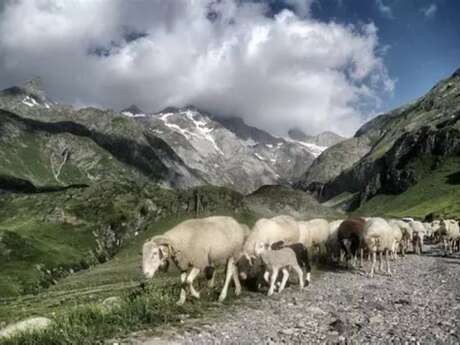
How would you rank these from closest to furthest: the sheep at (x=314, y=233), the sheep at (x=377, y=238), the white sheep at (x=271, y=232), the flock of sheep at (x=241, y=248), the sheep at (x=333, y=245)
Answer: the flock of sheep at (x=241, y=248)
the white sheep at (x=271, y=232)
the sheep at (x=377, y=238)
the sheep at (x=333, y=245)
the sheep at (x=314, y=233)

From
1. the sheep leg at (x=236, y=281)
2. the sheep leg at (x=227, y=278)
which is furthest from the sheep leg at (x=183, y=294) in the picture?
the sheep leg at (x=236, y=281)

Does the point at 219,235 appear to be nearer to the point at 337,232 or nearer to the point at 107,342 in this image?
the point at 107,342

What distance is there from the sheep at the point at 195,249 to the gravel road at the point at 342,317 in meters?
2.19

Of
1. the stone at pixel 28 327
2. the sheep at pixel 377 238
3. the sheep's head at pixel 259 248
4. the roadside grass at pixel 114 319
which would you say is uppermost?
the sheep at pixel 377 238

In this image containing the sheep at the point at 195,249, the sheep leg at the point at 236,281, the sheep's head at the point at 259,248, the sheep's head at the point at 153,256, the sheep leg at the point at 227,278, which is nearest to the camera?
the sheep's head at the point at 153,256

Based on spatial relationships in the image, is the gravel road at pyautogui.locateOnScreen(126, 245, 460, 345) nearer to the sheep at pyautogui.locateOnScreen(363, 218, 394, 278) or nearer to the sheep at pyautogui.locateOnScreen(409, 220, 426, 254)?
the sheep at pyautogui.locateOnScreen(363, 218, 394, 278)

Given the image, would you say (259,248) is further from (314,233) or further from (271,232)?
(314,233)

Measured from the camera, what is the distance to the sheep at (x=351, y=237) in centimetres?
3669

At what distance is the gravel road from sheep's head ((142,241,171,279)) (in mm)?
3432

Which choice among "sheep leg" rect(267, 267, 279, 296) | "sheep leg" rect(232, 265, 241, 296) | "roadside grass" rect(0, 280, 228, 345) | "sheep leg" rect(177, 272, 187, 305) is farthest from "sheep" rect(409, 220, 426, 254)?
"roadside grass" rect(0, 280, 228, 345)

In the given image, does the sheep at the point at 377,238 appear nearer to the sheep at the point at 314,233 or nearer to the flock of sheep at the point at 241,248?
the flock of sheep at the point at 241,248

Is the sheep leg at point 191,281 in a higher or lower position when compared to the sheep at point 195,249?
lower

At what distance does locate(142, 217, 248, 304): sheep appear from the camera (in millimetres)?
21438

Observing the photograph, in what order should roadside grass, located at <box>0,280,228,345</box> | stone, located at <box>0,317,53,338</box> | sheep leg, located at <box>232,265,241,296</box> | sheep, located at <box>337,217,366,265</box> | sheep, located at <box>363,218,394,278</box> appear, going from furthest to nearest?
sheep, located at <box>337,217,366,265</box>
sheep, located at <box>363,218,394,278</box>
sheep leg, located at <box>232,265,241,296</box>
stone, located at <box>0,317,53,338</box>
roadside grass, located at <box>0,280,228,345</box>
